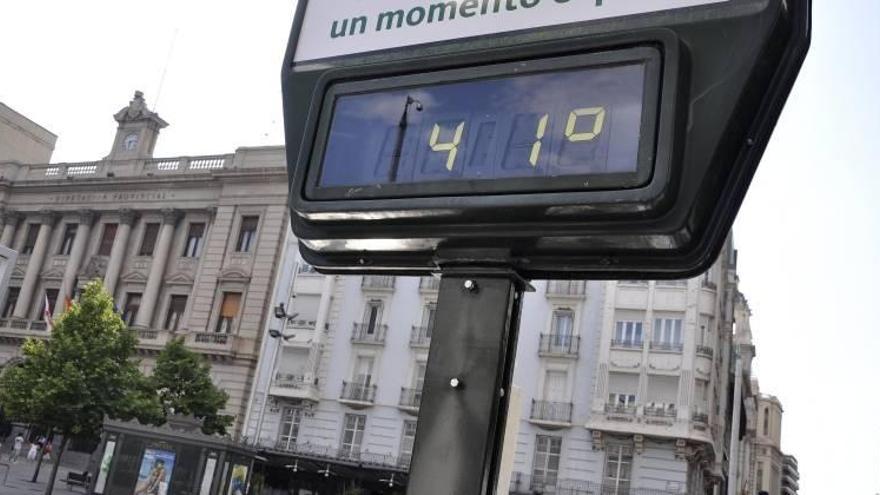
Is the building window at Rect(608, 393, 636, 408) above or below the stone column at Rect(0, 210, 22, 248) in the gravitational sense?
below

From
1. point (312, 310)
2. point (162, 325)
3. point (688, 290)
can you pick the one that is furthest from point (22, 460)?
point (688, 290)

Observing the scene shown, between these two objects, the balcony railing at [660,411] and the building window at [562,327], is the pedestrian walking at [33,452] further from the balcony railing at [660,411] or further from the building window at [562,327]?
the balcony railing at [660,411]

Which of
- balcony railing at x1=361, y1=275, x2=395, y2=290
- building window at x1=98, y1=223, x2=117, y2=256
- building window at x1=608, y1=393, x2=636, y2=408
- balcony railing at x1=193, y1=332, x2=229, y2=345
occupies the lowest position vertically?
building window at x1=608, y1=393, x2=636, y2=408

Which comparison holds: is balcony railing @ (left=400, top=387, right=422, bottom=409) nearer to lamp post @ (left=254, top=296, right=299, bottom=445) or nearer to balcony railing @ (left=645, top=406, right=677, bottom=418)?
lamp post @ (left=254, top=296, right=299, bottom=445)

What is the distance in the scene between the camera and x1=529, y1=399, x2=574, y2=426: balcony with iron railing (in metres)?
29.6

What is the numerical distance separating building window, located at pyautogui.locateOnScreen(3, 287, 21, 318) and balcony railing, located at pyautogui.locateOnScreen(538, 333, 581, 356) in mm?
26075

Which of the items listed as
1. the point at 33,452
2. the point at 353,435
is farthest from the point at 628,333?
the point at 33,452

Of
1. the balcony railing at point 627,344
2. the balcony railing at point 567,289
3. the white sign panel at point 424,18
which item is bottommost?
the white sign panel at point 424,18

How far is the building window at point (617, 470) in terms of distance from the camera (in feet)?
93.7

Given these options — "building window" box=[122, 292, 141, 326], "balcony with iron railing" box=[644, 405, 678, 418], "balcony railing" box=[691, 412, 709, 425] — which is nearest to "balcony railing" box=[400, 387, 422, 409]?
"balcony with iron railing" box=[644, 405, 678, 418]

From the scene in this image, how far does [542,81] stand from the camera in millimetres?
2496

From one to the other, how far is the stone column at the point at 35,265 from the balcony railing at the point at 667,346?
2918cm

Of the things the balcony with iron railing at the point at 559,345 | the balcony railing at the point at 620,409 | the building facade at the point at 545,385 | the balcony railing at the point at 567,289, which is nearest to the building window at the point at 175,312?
the building facade at the point at 545,385

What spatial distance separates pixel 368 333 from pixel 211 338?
21.6ft
